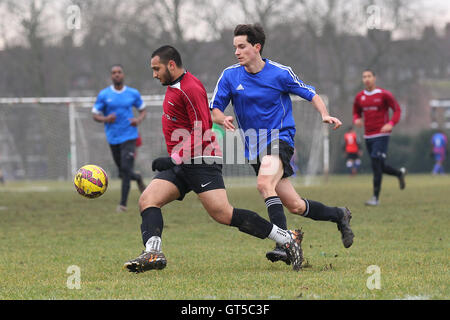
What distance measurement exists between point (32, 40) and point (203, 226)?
3179cm

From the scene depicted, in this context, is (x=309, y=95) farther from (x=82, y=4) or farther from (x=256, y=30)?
(x=82, y=4)

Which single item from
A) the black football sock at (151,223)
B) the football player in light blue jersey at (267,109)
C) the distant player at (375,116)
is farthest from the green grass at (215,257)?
the distant player at (375,116)

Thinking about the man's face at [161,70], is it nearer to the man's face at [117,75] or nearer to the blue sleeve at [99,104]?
the man's face at [117,75]

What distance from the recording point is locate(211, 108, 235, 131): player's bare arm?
231 inches

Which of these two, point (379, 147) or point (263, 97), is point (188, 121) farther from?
point (379, 147)

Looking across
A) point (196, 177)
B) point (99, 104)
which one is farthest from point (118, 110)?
point (196, 177)

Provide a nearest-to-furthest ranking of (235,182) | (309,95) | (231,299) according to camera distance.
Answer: (231,299)
(309,95)
(235,182)

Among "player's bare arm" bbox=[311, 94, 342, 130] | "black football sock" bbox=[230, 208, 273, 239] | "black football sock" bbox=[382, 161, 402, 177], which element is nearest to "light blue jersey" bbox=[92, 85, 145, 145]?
A: "black football sock" bbox=[382, 161, 402, 177]

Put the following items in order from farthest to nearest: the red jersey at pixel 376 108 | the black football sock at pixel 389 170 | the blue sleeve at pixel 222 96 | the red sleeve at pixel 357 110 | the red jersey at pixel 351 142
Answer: the red jersey at pixel 351 142, the black football sock at pixel 389 170, the red sleeve at pixel 357 110, the red jersey at pixel 376 108, the blue sleeve at pixel 222 96

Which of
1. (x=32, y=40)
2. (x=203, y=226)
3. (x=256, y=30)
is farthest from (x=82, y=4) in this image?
(x=256, y=30)

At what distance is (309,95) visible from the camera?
633cm

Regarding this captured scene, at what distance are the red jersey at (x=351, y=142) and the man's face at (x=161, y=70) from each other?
2513 centimetres

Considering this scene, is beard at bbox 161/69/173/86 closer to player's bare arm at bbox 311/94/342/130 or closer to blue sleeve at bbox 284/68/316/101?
blue sleeve at bbox 284/68/316/101

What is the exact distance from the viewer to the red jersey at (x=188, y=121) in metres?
5.62
